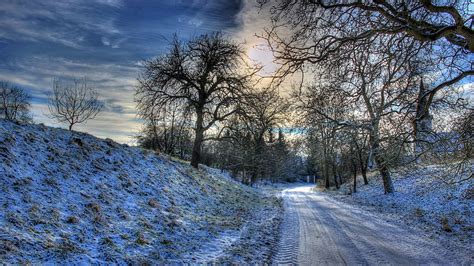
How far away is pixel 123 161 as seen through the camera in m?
12.0

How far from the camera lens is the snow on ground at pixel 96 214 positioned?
519 cm

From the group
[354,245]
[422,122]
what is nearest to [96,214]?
[354,245]

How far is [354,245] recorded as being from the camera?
284 inches

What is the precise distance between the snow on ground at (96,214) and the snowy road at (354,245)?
66 centimetres

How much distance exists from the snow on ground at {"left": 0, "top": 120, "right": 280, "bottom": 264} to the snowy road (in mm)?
660

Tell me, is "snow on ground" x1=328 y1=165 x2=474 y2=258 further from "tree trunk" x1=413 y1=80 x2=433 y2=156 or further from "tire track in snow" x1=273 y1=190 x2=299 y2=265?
"tire track in snow" x1=273 y1=190 x2=299 y2=265

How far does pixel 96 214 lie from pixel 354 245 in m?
6.21

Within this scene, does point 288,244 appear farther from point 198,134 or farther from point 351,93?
point 198,134

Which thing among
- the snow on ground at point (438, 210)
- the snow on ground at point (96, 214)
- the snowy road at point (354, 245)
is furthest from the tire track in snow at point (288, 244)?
the snow on ground at point (438, 210)

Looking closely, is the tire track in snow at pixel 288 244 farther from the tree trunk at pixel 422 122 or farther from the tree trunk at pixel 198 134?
the tree trunk at pixel 198 134

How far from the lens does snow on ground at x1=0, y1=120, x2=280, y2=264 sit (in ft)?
17.0

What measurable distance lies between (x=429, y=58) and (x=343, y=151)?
1927 cm

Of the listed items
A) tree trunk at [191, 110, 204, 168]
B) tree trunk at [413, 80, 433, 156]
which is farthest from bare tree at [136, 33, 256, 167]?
tree trunk at [413, 80, 433, 156]

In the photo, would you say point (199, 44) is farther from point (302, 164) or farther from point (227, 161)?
point (302, 164)
